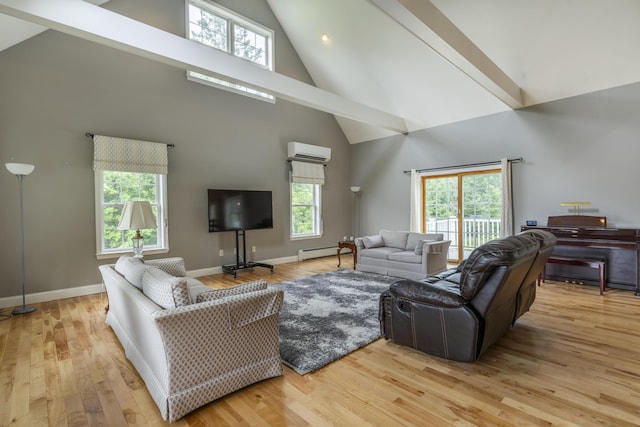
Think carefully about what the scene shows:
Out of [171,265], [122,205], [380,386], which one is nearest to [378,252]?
[171,265]

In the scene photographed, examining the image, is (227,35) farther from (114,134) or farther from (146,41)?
(146,41)

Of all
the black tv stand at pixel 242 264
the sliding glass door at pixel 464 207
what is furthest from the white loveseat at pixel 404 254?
the black tv stand at pixel 242 264

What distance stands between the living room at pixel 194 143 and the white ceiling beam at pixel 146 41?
165 cm

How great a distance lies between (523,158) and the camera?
217 inches

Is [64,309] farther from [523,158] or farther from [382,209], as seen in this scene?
[523,158]

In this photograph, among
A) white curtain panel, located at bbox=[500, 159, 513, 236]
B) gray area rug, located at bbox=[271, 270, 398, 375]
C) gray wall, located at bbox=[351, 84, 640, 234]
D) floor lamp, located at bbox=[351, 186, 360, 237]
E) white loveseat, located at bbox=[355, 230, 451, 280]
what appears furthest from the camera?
floor lamp, located at bbox=[351, 186, 360, 237]

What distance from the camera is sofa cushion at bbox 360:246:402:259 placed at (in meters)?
5.45

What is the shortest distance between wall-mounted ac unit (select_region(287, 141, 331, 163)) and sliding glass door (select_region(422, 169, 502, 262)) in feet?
7.63

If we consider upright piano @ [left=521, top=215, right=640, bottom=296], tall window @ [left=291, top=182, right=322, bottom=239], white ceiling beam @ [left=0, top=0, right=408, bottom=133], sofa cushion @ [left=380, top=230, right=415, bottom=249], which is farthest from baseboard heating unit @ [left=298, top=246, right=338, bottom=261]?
upright piano @ [left=521, top=215, right=640, bottom=296]

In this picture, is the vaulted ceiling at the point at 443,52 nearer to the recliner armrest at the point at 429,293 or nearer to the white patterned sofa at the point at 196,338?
the recliner armrest at the point at 429,293

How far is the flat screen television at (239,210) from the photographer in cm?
551

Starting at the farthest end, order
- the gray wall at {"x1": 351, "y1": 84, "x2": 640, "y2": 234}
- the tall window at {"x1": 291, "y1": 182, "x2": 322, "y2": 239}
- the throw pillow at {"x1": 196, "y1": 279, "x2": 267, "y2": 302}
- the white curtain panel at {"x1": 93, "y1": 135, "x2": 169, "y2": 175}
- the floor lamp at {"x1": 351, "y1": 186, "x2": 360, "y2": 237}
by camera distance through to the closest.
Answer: the floor lamp at {"x1": 351, "y1": 186, "x2": 360, "y2": 237}, the tall window at {"x1": 291, "y1": 182, "x2": 322, "y2": 239}, the gray wall at {"x1": 351, "y1": 84, "x2": 640, "y2": 234}, the white curtain panel at {"x1": 93, "y1": 135, "x2": 169, "y2": 175}, the throw pillow at {"x1": 196, "y1": 279, "x2": 267, "y2": 302}

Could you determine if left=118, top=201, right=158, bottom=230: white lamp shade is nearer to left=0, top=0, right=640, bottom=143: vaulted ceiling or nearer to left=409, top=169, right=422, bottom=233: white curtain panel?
left=0, top=0, right=640, bottom=143: vaulted ceiling

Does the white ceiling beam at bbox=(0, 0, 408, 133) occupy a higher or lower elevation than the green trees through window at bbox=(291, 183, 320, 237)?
higher
